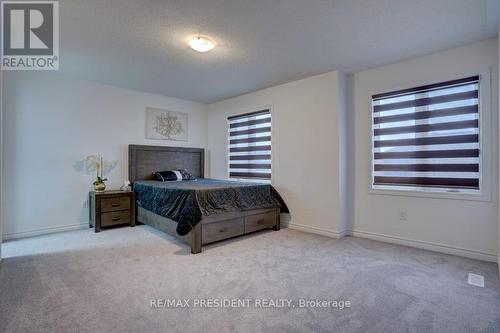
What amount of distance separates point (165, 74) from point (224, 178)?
2.37 m

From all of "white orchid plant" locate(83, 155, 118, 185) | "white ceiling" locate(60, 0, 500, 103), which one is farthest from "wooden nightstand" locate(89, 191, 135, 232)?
"white ceiling" locate(60, 0, 500, 103)

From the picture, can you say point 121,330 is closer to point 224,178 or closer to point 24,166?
point 24,166

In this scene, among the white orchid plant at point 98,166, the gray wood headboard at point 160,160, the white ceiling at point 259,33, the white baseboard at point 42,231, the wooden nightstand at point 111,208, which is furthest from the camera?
the gray wood headboard at point 160,160

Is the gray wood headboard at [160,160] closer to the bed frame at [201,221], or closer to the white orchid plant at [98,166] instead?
the bed frame at [201,221]

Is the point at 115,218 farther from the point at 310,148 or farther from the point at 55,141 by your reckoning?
the point at 310,148

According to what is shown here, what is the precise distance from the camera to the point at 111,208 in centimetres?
394

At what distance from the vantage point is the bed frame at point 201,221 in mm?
3092

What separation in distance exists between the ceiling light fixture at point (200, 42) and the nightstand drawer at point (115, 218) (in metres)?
2.85

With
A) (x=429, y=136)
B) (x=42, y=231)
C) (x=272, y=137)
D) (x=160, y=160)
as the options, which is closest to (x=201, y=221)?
(x=272, y=137)

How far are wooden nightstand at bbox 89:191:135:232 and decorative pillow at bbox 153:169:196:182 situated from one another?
1.89ft

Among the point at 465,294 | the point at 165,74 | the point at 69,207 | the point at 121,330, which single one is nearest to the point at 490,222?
the point at 465,294

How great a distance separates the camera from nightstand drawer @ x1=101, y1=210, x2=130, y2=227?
12.7 ft

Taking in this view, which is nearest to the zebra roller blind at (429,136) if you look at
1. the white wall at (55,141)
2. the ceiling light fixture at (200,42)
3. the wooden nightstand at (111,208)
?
the ceiling light fixture at (200,42)

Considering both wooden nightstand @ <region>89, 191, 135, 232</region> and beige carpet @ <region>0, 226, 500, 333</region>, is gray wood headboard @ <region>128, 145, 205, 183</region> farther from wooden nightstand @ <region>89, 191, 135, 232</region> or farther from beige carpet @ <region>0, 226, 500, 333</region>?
beige carpet @ <region>0, 226, 500, 333</region>
